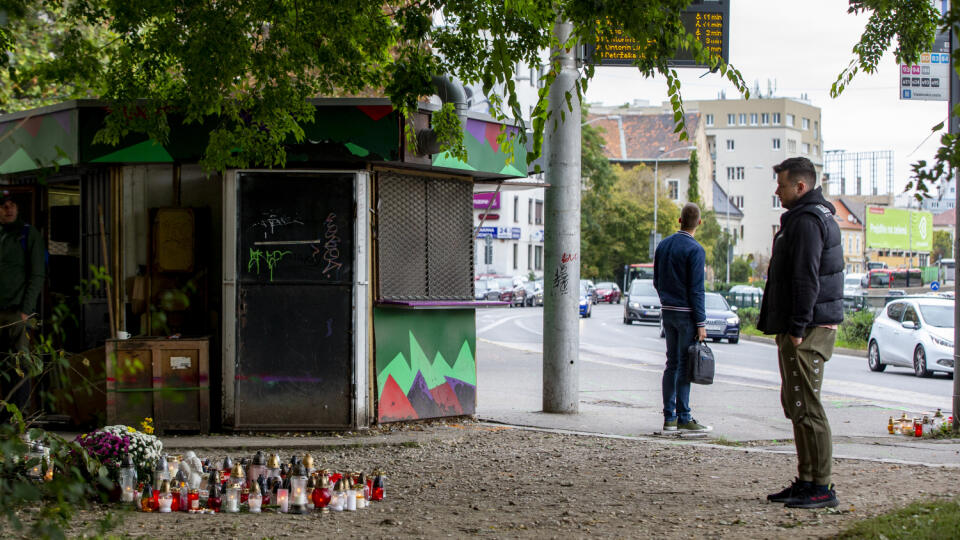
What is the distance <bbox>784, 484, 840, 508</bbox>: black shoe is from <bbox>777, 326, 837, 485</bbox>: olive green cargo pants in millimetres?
40

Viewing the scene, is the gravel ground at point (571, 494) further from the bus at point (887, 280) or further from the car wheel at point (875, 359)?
the bus at point (887, 280)

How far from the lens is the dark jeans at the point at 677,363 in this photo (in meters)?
9.08

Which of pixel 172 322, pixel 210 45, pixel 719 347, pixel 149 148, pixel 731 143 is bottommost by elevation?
pixel 719 347

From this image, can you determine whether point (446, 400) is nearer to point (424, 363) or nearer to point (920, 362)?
point (424, 363)

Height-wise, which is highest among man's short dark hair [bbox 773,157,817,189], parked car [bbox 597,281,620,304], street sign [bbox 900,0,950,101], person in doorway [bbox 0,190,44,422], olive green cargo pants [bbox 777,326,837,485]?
street sign [bbox 900,0,950,101]

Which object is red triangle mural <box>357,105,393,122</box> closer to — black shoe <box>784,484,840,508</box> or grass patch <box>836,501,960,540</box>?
black shoe <box>784,484,840,508</box>

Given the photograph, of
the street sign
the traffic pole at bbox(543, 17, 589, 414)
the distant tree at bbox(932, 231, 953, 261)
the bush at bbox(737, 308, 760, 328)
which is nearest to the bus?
the bush at bbox(737, 308, 760, 328)

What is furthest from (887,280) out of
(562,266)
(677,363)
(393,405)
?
(393,405)

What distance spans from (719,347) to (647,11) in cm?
2239

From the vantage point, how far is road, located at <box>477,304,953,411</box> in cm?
1521

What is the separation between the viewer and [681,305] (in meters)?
Answer: 9.13

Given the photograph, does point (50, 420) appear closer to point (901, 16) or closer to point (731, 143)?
point (901, 16)

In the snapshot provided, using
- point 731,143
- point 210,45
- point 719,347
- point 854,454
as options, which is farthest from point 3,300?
point 731,143

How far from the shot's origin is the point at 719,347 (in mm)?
27125
